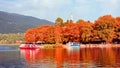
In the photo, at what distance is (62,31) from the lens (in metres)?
157

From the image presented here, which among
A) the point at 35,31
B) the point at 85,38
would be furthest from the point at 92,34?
the point at 35,31

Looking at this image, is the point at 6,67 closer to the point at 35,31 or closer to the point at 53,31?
the point at 53,31

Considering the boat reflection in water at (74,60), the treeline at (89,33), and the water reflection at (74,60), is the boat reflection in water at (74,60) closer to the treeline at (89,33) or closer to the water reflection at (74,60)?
the water reflection at (74,60)

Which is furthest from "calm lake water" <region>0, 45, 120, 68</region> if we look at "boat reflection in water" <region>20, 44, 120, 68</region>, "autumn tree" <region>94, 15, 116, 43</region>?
"autumn tree" <region>94, 15, 116, 43</region>

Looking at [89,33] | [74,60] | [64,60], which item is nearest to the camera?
[74,60]

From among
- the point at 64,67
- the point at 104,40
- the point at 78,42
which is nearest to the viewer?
the point at 64,67

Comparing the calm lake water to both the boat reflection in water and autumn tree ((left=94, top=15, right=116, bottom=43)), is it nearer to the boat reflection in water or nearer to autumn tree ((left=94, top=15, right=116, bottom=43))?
the boat reflection in water

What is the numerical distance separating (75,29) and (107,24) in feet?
58.1

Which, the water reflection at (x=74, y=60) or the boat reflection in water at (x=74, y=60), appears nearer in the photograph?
the boat reflection in water at (x=74, y=60)

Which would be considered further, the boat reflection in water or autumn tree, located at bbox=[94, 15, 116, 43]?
autumn tree, located at bbox=[94, 15, 116, 43]

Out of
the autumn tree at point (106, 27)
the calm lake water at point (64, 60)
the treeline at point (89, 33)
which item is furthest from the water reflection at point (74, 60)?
the treeline at point (89, 33)

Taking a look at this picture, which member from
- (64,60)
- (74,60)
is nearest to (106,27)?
(74,60)

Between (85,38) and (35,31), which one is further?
(35,31)

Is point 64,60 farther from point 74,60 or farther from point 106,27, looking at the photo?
point 106,27
